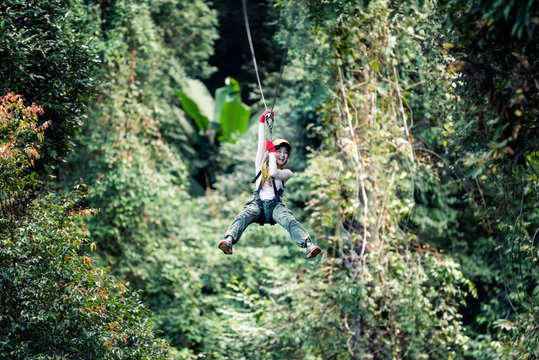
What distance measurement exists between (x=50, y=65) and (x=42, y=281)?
257 cm

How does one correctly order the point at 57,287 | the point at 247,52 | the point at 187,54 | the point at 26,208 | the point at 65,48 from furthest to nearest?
the point at 247,52 < the point at 187,54 < the point at 65,48 < the point at 26,208 < the point at 57,287

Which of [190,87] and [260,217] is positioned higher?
[260,217]

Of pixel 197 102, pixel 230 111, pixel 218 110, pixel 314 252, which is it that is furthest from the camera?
pixel 218 110

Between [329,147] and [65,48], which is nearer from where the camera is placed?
[65,48]

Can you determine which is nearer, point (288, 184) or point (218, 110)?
point (288, 184)

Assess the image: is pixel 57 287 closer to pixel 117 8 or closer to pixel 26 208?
pixel 26 208

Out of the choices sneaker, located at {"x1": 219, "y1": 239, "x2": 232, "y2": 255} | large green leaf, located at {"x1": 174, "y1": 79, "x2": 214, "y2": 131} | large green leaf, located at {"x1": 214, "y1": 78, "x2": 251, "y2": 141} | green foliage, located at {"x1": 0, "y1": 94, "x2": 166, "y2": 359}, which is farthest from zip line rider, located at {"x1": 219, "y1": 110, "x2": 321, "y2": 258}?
large green leaf, located at {"x1": 214, "y1": 78, "x2": 251, "y2": 141}

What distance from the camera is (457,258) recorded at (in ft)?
36.6

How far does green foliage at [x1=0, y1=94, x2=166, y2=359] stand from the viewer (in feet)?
17.0

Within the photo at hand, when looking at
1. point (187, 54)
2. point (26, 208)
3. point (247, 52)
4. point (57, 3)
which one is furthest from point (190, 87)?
point (26, 208)

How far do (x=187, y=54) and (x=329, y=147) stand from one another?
719cm

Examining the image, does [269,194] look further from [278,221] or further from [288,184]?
[288,184]

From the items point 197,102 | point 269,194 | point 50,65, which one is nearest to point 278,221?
point 269,194

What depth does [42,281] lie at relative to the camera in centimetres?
532
